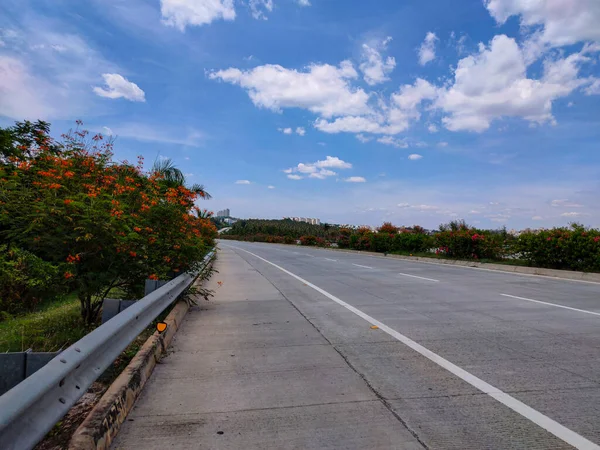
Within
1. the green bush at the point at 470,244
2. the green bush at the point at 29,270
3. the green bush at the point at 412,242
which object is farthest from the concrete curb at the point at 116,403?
the green bush at the point at 412,242

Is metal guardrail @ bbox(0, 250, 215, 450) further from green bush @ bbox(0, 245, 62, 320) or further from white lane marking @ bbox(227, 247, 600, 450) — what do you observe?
white lane marking @ bbox(227, 247, 600, 450)

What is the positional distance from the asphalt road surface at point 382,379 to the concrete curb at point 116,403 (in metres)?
0.13

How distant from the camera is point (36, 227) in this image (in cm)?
564

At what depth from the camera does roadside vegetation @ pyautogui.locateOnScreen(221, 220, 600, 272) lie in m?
17.2

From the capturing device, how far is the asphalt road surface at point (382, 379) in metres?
3.52

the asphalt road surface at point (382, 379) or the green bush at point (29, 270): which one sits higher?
the green bush at point (29, 270)

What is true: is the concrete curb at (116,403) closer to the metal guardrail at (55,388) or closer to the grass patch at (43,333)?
the metal guardrail at (55,388)

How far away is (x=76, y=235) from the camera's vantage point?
224 inches

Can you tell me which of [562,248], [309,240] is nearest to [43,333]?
[562,248]

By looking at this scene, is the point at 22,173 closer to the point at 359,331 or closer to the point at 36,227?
the point at 36,227

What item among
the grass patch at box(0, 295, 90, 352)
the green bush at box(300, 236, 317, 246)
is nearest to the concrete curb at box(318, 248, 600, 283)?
the grass patch at box(0, 295, 90, 352)

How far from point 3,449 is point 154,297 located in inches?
143

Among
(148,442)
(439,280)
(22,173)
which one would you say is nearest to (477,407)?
(148,442)

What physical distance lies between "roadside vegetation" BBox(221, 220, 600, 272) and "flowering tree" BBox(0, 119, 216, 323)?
15782mm
